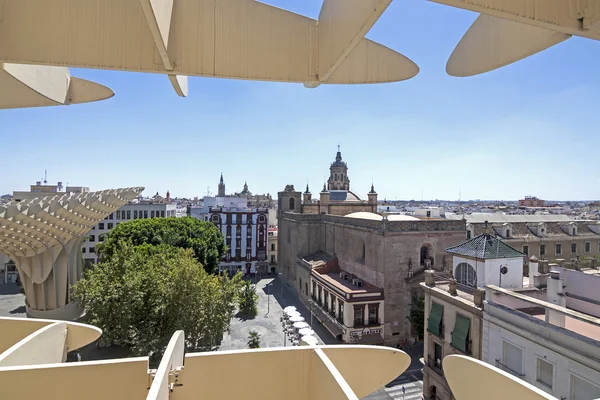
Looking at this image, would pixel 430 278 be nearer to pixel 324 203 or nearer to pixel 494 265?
pixel 494 265

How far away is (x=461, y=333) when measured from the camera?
16.2m

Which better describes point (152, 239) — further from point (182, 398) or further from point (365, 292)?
point (182, 398)

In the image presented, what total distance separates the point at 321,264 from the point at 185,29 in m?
34.6

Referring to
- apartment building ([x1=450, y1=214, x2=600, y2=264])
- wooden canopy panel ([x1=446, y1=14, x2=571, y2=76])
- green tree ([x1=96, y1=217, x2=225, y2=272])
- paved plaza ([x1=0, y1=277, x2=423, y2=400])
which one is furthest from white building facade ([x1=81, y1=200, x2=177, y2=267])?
wooden canopy panel ([x1=446, y1=14, x2=571, y2=76])

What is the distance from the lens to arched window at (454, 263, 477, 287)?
1798 centimetres

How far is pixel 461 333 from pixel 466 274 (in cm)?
359

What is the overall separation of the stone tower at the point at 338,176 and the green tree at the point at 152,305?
62704mm

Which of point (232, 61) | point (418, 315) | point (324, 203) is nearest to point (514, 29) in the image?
point (232, 61)

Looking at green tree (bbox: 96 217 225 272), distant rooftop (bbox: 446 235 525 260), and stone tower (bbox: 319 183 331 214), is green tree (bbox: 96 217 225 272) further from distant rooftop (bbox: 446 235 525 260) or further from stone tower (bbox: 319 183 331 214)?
distant rooftop (bbox: 446 235 525 260)

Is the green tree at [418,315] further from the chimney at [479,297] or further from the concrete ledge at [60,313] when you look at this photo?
the concrete ledge at [60,313]

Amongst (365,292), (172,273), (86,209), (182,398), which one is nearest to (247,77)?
(182,398)

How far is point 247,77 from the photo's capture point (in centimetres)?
434

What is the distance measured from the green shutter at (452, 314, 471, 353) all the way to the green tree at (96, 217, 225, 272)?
2277 cm

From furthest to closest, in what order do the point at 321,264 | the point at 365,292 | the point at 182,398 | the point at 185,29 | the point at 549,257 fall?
the point at 549,257, the point at 321,264, the point at 365,292, the point at 185,29, the point at 182,398
